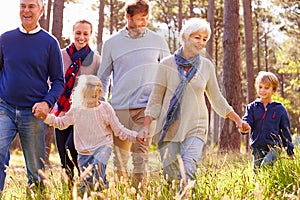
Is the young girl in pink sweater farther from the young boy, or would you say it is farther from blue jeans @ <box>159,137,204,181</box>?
the young boy

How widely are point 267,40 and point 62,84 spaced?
42621 millimetres

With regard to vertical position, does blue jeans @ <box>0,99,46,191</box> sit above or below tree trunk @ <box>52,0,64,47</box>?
below

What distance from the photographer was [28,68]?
4.65 meters

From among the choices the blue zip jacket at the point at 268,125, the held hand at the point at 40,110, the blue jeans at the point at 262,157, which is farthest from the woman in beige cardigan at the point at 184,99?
the blue zip jacket at the point at 268,125

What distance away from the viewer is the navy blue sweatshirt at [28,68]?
4609 mm

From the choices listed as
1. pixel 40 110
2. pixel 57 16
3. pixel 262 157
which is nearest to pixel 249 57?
pixel 57 16

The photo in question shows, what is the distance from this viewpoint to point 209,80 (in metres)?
4.55

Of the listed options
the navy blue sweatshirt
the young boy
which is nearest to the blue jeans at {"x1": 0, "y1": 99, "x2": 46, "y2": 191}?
the navy blue sweatshirt

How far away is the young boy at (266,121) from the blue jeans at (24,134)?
2.54m

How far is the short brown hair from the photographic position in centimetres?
471

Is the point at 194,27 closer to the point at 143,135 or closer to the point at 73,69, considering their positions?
the point at 143,135

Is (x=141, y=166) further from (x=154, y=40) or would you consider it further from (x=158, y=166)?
(x=154, y=40)

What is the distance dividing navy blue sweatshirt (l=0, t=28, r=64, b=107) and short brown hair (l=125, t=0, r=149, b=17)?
0.76 metres

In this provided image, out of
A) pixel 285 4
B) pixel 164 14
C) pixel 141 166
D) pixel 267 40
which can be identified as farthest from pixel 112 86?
pixel 267 40
